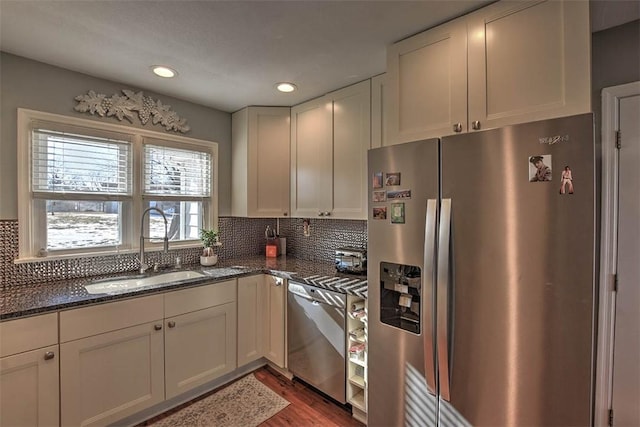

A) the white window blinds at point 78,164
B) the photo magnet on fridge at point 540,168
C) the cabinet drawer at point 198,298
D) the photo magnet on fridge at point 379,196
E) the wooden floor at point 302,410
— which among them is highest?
the white window blinds at point 78,164

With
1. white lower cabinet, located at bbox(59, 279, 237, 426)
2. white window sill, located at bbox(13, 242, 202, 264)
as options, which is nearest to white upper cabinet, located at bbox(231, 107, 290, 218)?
white window sill, located at bbox(13, 242, 202, 264)

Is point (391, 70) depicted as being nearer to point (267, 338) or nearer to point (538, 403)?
point (538, 403)

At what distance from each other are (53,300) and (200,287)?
797mm

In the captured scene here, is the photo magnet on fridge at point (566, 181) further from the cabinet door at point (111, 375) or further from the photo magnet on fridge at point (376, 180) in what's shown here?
the cabinet door at point (111, 375)

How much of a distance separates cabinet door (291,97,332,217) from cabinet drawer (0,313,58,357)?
1797 millimetres

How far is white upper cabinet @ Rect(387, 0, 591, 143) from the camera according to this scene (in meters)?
1.15

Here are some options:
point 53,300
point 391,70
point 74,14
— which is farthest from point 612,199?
point 53,300

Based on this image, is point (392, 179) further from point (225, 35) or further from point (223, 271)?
point (223, 271)

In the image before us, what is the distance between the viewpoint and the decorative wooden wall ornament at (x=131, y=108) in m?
2.11

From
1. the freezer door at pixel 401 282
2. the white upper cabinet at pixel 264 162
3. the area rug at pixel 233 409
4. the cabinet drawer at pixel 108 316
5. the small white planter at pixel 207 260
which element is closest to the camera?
the freezer door at pixel 401 282

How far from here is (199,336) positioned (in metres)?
2.14

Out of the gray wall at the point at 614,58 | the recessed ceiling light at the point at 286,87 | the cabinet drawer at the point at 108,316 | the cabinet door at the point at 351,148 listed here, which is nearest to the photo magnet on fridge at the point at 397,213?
the cabinet door at the point at 351,148

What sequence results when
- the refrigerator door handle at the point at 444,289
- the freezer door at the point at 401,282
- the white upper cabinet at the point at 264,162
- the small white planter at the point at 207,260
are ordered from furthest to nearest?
the white upper cabinet at the point at 264,162 → the small white planter at the point at 207,260 → the freezer door at the point at 401,282 → the refrigerator door handle at the point at 444,289

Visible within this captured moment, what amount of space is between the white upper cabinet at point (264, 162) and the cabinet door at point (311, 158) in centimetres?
10
